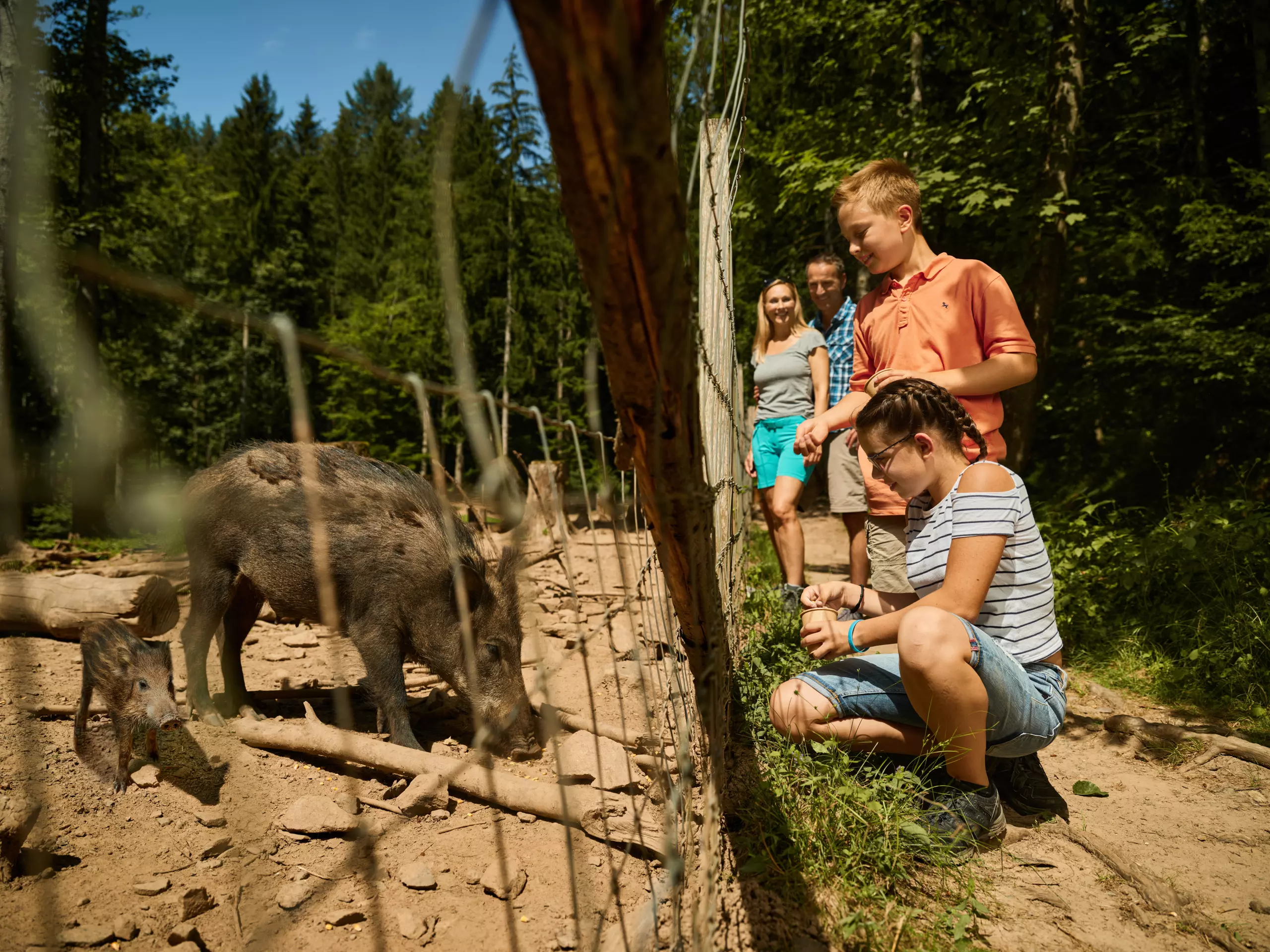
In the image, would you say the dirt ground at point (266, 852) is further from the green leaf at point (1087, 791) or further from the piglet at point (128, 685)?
the green leaf at point (1087, 791)

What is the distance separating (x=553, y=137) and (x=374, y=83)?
57399 mm

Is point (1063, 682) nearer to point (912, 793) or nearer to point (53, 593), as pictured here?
point (912, 793)

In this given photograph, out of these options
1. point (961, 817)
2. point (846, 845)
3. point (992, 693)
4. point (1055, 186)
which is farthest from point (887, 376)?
point (1055, 186)

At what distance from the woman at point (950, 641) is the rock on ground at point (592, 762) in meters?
0.64

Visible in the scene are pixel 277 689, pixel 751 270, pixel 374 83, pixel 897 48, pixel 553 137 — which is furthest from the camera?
pixel 374 83

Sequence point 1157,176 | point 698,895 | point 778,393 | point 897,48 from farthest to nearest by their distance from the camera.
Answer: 1. point 1157,176
2. point 897,48
3. point 778,393
4. point 698,895

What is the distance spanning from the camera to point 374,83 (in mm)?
49406

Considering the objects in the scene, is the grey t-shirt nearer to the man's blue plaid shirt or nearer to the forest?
the man's blue plaid shirt

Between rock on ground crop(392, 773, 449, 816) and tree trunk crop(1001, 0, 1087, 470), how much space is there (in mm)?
4781

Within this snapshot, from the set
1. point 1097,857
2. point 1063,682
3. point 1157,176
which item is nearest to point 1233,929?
point 1097,857

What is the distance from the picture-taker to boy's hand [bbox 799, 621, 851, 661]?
2201 mm

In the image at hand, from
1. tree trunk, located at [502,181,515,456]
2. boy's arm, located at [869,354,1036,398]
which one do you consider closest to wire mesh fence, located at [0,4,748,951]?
boy's arm, located at [869,354,1036,398]

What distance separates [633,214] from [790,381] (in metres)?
3.32

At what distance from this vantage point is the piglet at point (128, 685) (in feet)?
9.31
